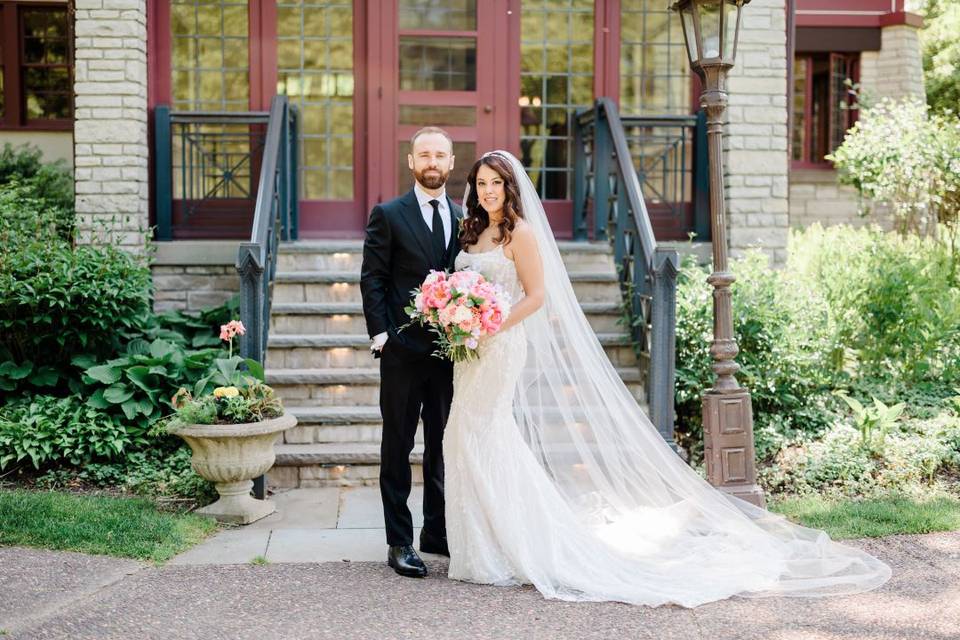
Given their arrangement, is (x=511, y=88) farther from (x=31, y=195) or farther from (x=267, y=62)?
(x=31, y=195)

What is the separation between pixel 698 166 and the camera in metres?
9.02

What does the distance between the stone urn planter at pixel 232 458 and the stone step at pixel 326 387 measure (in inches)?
46.1

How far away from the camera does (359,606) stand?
4301 mm

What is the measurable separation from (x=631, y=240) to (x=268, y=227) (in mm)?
2783

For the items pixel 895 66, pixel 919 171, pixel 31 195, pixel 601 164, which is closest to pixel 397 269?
pixel 601 164

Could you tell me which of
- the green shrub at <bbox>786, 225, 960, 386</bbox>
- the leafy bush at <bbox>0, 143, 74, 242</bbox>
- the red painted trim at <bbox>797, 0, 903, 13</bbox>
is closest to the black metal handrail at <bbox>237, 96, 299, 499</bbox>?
the leafy bush at <bbox>0, 143, 74, 242</bbox>

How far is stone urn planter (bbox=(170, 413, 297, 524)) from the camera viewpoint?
5543mm

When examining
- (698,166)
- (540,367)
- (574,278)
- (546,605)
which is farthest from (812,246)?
(546,605)

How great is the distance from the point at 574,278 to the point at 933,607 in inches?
159

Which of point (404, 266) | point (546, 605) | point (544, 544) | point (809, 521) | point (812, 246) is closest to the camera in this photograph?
point (546, 605)

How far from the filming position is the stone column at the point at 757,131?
8547 mm

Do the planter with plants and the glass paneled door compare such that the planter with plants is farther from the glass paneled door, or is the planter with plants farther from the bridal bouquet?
the glass paneled door

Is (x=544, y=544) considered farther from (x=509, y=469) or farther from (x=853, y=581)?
(x=853, y=581)

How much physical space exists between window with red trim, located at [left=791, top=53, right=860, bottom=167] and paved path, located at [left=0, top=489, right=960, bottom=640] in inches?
508
